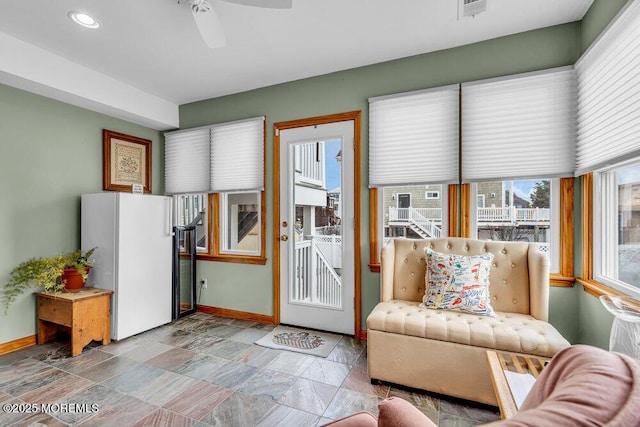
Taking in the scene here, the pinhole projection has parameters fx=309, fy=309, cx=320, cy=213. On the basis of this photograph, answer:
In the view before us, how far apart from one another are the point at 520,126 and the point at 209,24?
239cm

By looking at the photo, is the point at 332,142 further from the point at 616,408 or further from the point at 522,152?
the point at 616,408

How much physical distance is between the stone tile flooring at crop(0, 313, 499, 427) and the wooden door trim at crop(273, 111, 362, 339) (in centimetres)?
48

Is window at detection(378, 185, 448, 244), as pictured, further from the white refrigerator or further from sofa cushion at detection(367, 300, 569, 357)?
the white refrigerator

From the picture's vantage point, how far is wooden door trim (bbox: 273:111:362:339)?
9.82 feet

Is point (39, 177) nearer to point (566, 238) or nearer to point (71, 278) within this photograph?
point (71, 278)

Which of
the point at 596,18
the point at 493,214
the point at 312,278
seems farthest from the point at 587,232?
the point at 312,278

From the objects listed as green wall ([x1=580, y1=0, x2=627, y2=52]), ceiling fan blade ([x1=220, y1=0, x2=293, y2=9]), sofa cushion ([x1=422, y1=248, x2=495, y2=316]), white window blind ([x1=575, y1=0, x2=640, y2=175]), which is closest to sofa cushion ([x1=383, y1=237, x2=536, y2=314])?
sofa cushion ([x1=422, y1=248, x2=495, y2=316])

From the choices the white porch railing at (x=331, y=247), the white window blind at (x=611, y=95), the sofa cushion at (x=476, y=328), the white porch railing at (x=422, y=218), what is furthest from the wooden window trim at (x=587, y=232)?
the white porch railing at (x=331, y=247)

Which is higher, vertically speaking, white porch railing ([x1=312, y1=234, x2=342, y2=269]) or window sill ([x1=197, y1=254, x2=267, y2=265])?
white porch railing ([x1=312, y1=234, x2=342, y2=269])

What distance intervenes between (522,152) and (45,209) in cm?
432

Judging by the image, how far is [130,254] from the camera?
304 cm

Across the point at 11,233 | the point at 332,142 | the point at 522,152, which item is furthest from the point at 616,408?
the point at 11,233

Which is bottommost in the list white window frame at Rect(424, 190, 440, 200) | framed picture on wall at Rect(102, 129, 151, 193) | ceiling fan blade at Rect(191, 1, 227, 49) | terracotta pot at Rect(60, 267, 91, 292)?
terracotta pot at Rect(60, 267, 91, 292)

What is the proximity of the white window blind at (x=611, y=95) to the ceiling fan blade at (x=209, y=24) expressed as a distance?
231 centimetres
